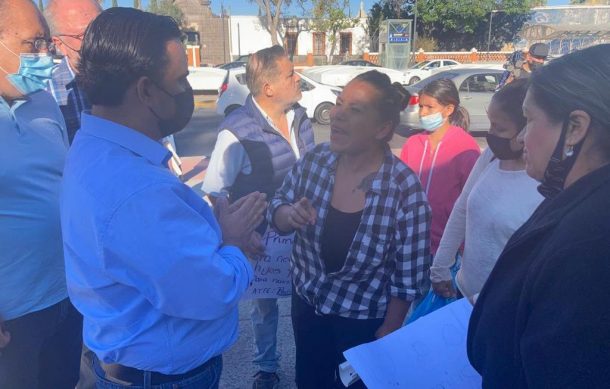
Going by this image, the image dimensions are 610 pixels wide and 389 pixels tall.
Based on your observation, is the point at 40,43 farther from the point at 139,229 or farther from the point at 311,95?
the point at 311,95

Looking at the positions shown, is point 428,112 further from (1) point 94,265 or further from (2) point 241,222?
(1) point 94,265

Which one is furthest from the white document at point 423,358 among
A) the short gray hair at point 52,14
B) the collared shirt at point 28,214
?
the short gray hair at point 52,14

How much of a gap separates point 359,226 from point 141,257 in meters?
1.03

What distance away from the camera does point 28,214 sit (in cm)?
194

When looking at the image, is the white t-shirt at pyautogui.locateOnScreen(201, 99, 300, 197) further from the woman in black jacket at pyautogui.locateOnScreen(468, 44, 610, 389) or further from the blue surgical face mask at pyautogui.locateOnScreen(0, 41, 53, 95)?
the woman in black jacket at pyautogui.locateOnScreen(468, 44, 610, 389)

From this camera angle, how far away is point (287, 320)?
3.83 metres

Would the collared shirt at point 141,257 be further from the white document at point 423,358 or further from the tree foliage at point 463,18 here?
the tree foliage at point 463,18

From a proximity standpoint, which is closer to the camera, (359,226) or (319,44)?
(359,226)

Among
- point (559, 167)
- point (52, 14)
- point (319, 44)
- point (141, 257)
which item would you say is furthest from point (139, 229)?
point (319, 44)

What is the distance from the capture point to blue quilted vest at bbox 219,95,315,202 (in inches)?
108

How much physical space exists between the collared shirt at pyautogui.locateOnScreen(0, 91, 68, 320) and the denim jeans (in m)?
0.06

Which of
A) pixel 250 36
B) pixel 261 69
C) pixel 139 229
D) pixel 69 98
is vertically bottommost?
pixel 139 229

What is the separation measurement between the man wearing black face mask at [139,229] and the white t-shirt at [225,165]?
1.12m

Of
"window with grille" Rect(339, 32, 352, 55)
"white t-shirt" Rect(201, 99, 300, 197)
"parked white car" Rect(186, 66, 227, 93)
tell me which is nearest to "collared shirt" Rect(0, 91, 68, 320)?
"white t-shirt" Rect(201, 99, 300, 197)
